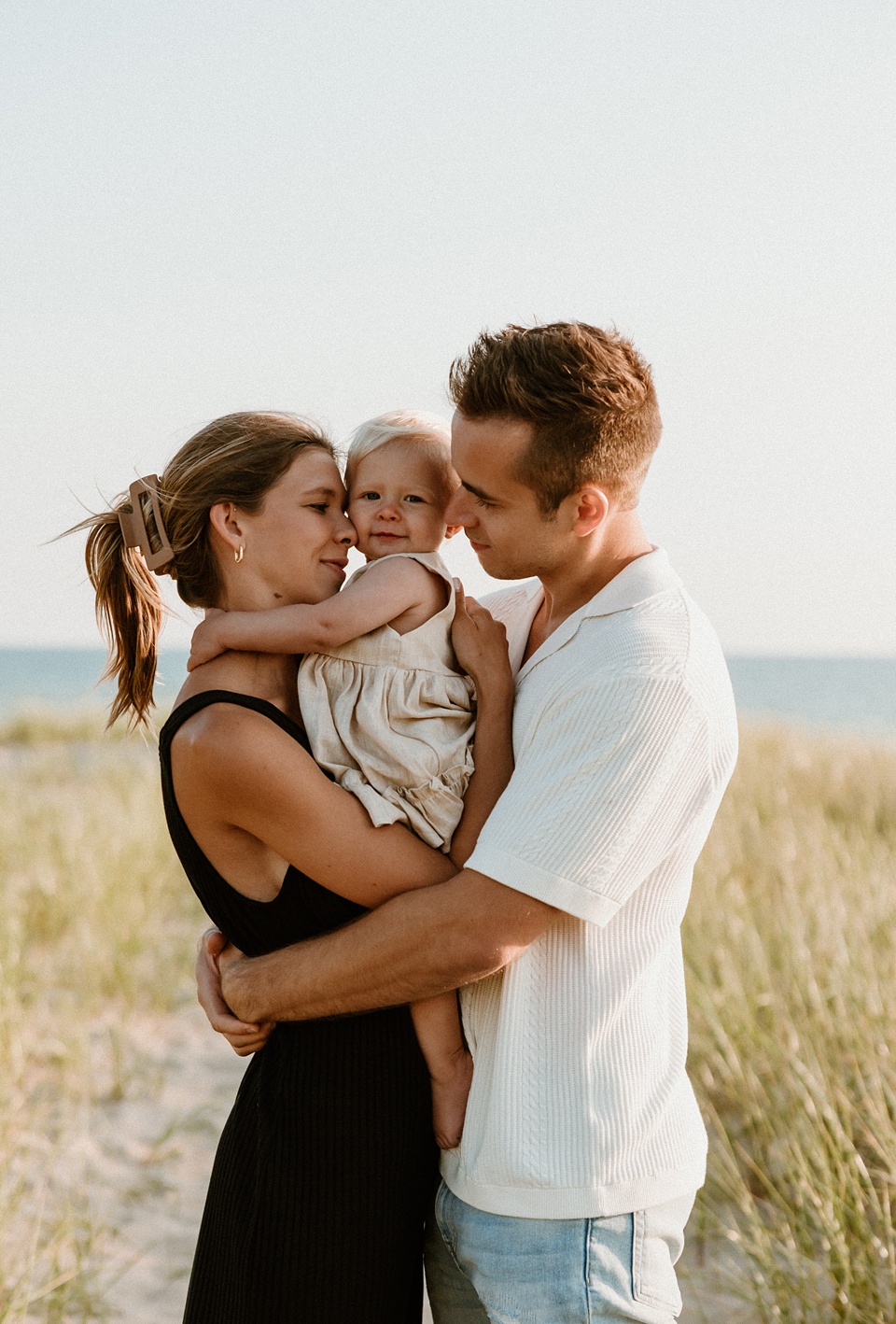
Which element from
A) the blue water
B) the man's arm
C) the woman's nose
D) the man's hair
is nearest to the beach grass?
the woman's nose

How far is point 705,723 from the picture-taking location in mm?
1858

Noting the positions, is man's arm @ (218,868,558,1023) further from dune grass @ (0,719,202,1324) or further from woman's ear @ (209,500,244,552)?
dune grass @ (0,719,202,1324)

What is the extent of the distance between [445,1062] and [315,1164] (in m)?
0.29

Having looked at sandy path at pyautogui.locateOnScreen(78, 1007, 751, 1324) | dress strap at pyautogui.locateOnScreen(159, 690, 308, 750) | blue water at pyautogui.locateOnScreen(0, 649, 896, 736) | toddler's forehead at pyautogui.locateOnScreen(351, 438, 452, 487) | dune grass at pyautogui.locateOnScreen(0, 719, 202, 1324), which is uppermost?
toddler's forehead at pyautogui.locateOnScreen(351, 438, 452, 487)

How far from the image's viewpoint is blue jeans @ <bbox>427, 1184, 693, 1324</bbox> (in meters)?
1.84

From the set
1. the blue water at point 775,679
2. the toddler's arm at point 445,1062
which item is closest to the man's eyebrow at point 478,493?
the toddler's arm at point 445,1062

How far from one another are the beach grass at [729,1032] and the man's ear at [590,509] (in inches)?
56.3

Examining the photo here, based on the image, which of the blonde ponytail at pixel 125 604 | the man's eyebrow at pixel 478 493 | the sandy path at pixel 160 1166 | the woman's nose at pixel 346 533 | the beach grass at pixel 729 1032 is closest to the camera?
the man's eyebrow at pixel 478 493

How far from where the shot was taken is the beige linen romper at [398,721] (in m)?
2.10

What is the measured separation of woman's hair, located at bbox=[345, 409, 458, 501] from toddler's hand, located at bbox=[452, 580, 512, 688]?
29 centimetres

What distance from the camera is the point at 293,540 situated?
235 centimetres

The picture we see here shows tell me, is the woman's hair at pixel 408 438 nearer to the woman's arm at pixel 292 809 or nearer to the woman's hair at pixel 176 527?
the woman's hair at pixel 176 527

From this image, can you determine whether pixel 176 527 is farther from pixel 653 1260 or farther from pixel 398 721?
pixel 653 1260

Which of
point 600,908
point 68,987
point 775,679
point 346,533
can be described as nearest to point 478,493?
point 346,533
